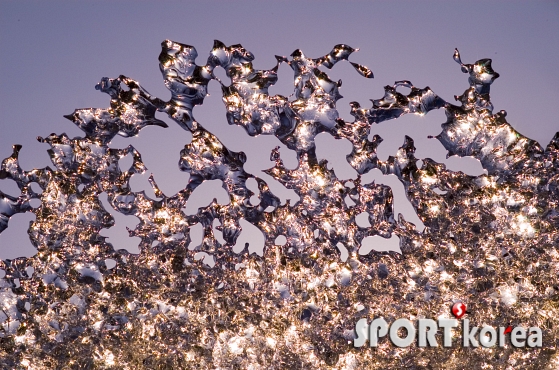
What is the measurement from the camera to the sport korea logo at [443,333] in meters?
1.45

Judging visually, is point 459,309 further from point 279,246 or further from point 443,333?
point 279,246

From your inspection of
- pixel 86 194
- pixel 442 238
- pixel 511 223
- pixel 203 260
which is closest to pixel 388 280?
pixel 442 238

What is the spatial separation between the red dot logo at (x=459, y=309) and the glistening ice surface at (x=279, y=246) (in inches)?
0.7

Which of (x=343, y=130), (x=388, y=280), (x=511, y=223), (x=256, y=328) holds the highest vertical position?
(x=343, y=130)

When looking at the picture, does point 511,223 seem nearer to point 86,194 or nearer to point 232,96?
point 232,96

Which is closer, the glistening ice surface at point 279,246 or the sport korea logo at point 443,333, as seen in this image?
the glistening ice surface at point 279,246

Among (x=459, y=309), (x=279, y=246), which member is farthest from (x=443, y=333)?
(x=279, y=246)

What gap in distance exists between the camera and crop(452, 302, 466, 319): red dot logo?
56.6 inches

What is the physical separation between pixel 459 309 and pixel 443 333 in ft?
0.26

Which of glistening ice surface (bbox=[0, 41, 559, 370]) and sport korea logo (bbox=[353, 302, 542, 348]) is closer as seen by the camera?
glistening ice surface (bbox=[0, 41, 559, 370])

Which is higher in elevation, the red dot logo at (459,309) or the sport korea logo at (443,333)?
the red dot logo at (459,309)

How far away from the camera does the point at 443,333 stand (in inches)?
57.5

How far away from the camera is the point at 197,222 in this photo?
140cm

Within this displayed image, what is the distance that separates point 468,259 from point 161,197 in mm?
783
